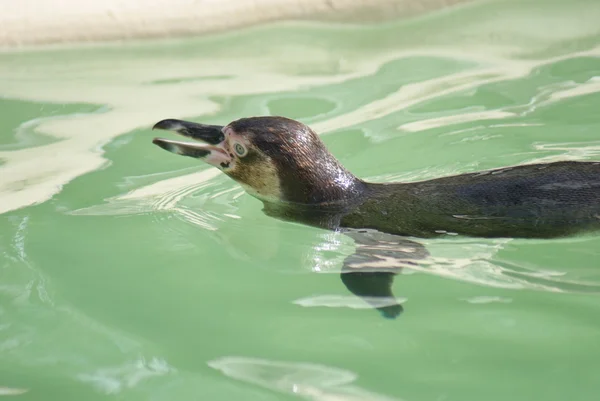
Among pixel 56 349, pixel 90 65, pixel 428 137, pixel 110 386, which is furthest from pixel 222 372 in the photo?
pixel 90 65

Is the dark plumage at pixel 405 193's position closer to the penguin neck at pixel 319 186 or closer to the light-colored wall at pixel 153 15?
the penguin neck at pixel 319 186

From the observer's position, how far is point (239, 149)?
4.39 meters

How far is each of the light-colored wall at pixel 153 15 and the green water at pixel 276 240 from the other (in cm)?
19

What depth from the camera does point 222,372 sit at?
3.04 metres

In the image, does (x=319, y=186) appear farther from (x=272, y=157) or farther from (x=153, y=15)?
(x=153, y=15)

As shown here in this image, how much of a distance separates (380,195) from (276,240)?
57 centimetres

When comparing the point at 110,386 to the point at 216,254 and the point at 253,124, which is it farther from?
the point at 253,124

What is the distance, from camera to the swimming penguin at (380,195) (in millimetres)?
3916

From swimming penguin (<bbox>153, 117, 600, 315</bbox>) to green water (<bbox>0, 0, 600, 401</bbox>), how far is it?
0.09m

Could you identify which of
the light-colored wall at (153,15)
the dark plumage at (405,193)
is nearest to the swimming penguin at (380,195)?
the dark plumage at (405,193)

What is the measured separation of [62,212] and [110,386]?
5.82 feet

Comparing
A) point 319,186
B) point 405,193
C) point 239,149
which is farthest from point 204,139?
point 405,193

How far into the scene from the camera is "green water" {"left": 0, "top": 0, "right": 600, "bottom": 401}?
304 cm

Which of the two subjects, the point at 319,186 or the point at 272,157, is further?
the point at 319,186
